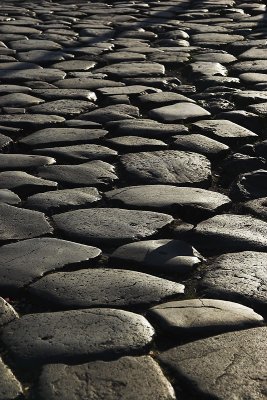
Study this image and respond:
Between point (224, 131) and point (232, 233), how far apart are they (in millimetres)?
1192

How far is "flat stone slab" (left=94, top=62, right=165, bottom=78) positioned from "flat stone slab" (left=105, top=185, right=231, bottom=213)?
2014mm

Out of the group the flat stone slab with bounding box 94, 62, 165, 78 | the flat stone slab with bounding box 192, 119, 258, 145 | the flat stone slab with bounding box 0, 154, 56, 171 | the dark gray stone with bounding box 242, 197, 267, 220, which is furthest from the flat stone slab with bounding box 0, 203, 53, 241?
the flat stone slab with bounding box 94, 62, 165, 78

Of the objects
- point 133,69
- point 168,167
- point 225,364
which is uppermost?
point 225,364

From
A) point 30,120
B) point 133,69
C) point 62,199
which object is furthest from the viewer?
point 133,69

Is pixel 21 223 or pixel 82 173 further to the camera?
pixel 82 173

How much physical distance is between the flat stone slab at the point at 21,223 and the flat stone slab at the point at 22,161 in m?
0.44

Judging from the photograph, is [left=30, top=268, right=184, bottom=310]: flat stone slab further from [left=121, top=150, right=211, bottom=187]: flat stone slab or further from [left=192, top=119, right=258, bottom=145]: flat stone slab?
[left=192, top=119, right=258, bottom=145]: flat stone slab

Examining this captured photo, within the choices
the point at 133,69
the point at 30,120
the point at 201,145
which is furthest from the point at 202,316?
the point at 133,69

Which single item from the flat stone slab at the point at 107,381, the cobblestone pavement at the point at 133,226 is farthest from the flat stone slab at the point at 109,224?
the flat stone slab at the point at 107,381

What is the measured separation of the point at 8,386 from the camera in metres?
1.81

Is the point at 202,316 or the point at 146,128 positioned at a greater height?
the point at 202,316

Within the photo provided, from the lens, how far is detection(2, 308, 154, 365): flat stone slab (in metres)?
1.94

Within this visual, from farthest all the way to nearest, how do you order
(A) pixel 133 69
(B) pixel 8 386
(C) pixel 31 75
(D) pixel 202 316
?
(A) pixel 133 69, (C) pixel 31 75, (D) pixel 202 316, (B) pixel 8 386

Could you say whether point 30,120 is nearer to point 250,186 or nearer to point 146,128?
point 146,128
